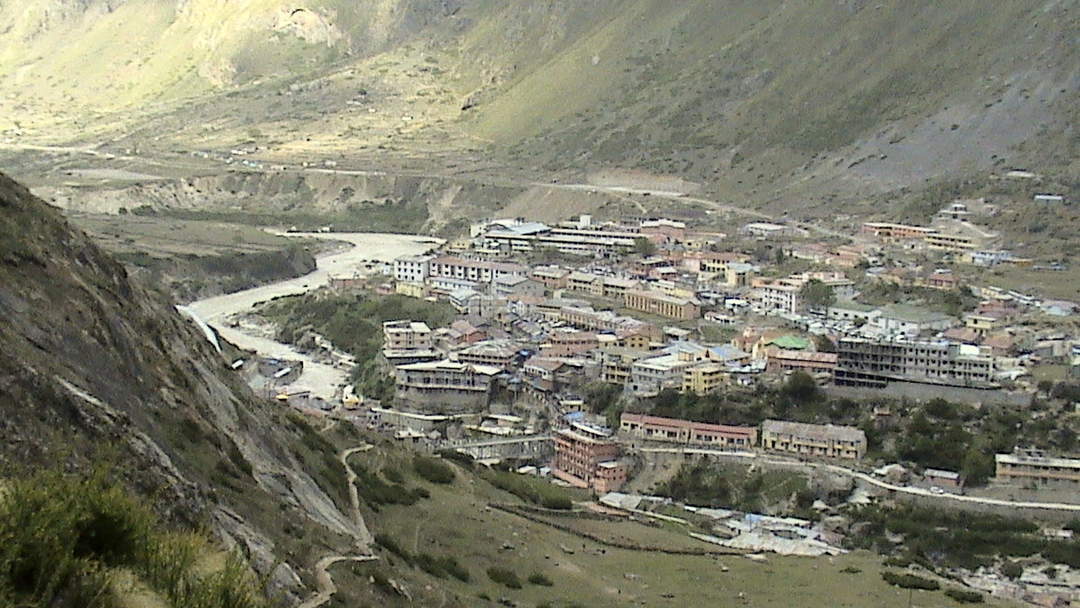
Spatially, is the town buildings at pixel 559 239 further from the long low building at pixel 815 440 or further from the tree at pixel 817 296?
the long low building at pixel 815 440

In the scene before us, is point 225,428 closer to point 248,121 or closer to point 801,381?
point 801,381

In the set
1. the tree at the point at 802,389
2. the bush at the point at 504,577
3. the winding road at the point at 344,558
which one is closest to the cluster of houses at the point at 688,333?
the tree at the point at 802,389

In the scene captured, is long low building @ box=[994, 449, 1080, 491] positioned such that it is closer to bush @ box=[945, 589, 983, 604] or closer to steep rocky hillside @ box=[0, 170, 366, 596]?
bush @ box=[945, 589, 983, 604]

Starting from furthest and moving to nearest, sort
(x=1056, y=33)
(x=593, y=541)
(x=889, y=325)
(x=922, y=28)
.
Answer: (x=922, y=28) < (x=1056, y=33) < (x=889, y=325) < (x=593, y=541)

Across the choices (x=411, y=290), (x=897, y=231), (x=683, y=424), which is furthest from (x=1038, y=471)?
(x=897, y=231)

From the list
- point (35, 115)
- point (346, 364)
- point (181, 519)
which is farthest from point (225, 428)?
point (35, 115)

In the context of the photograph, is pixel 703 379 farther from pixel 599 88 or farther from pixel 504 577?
pixel 599 88
